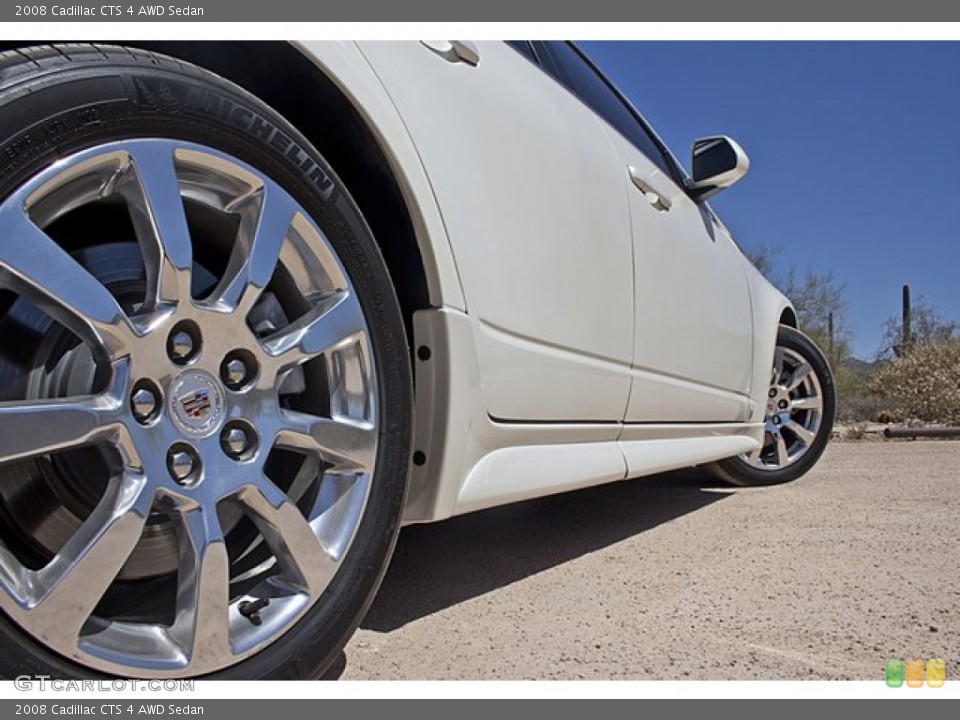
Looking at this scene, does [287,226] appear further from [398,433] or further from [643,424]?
[643,424]

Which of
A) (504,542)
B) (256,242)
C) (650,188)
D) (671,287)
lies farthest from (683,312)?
(256,242)

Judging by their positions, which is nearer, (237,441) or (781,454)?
(237,441)

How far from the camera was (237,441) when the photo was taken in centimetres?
130

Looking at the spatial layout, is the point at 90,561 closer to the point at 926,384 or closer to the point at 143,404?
the point at 143,404

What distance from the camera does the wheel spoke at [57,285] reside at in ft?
3.52

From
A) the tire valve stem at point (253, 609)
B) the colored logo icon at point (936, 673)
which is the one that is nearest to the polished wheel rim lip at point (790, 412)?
the colored logo icon at point (936, 673)

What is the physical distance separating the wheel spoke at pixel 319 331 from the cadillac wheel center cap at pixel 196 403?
0.13m

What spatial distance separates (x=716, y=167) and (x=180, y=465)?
2.78 metres

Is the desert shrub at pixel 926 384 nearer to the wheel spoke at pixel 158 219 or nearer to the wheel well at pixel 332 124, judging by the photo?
the wheel well at pixel 332 124

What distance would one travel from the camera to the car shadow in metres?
2.17

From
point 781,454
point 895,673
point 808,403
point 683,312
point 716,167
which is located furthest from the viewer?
point 808,403

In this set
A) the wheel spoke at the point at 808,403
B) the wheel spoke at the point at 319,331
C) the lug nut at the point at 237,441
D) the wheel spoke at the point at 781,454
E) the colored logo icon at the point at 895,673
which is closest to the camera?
the lug nut at the point at 237,441

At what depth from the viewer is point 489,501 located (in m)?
1.86

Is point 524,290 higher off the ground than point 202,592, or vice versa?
point 524,290
